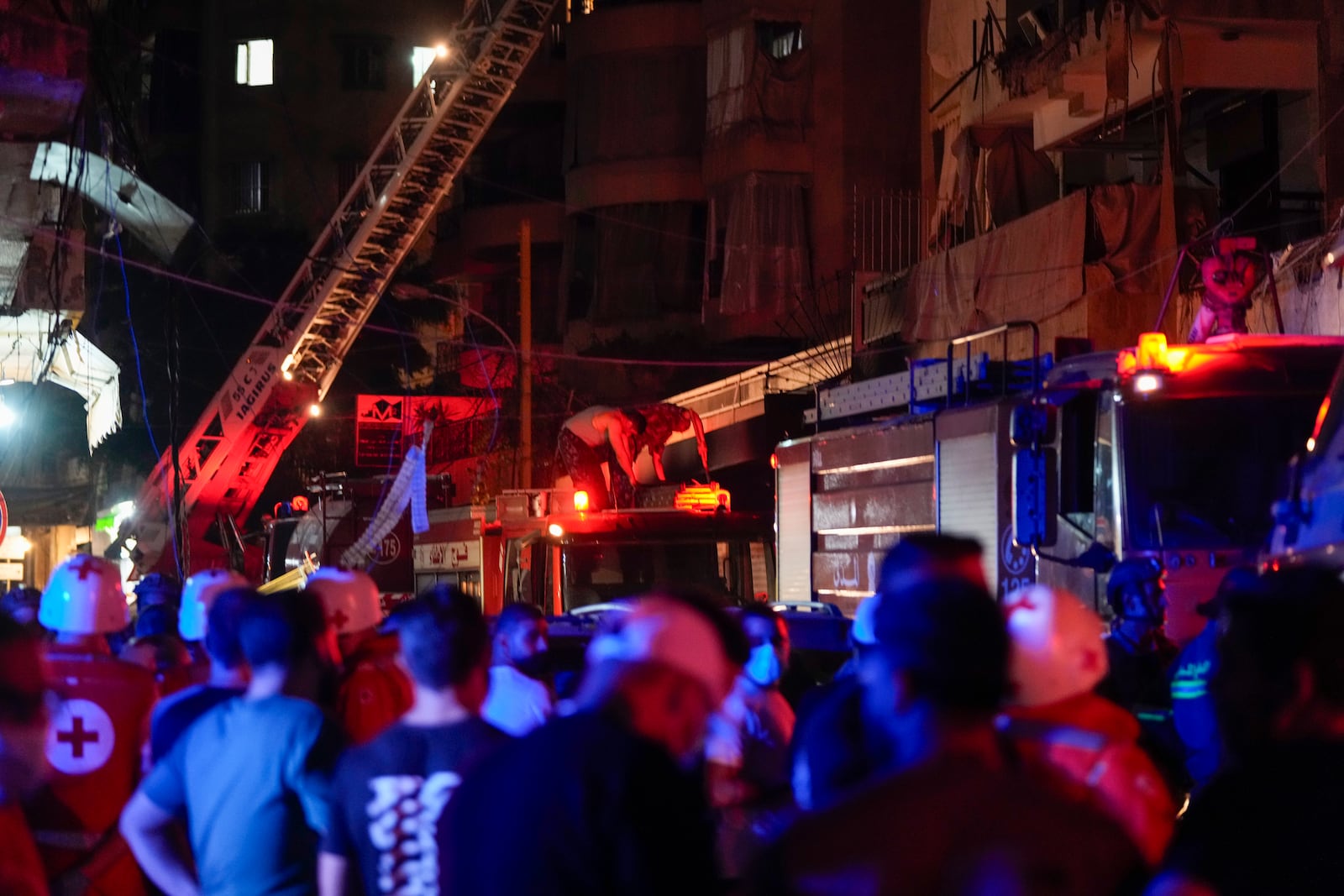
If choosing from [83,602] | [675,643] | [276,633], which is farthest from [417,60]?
[675,643]

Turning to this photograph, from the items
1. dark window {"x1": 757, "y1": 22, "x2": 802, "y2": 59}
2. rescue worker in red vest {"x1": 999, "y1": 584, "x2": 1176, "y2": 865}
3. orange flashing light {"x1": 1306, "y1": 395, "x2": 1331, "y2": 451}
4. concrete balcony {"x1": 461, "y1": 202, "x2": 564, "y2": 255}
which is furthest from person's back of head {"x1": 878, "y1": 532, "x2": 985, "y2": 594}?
concrete balcony {"x1": 461, "y1": 202, "x2": 564, "y2": 255}

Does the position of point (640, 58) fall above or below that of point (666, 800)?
above

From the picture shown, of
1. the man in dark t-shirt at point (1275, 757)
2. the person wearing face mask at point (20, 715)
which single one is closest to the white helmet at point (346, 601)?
the person wearing face mask at point (20, 715)

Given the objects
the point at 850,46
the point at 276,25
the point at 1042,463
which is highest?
the point at 276,25

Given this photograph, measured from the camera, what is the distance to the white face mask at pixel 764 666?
679 cm

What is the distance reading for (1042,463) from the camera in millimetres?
10023

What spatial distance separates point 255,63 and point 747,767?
46757 millimetres

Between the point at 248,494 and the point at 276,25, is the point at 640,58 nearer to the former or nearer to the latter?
the point at 248,494

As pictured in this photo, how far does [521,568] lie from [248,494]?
17234mm

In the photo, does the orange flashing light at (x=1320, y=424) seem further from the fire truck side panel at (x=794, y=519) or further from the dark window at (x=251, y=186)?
the dark window at (x=251, y=186)

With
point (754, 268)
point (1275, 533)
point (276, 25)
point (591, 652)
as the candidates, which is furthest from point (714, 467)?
point (276, 25)

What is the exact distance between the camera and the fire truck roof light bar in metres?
12.5

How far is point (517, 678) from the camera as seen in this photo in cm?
604

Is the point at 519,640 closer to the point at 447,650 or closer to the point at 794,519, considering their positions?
the point at 447,650
